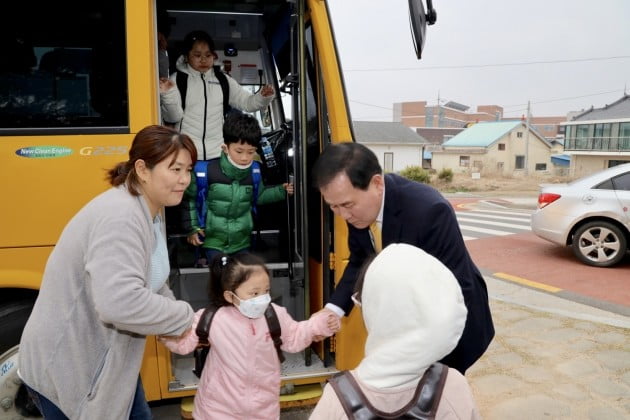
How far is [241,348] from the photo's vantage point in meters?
2.27

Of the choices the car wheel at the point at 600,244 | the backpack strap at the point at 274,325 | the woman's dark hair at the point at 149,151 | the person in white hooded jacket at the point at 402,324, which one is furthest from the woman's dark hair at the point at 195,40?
the car wheel at the point at 600,244

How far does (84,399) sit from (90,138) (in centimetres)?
126

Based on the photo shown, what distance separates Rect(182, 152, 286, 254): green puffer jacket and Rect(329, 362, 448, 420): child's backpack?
80.1 inches

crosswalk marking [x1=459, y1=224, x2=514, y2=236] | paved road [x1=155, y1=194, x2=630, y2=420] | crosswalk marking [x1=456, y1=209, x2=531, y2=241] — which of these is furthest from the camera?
crosswalk marking [x1=456, y1=209, x2=531, y2=241]

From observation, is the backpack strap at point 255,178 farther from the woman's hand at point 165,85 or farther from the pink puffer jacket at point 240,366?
the pink puffer jacket at point 240,366

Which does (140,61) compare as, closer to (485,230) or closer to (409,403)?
(409,403)

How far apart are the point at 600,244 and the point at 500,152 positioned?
142 ft

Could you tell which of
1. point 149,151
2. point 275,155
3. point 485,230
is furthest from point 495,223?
point 149,151

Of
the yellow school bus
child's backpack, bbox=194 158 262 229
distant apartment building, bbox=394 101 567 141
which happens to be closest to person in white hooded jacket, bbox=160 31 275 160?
child's backpack, bbox=194 158 262 229

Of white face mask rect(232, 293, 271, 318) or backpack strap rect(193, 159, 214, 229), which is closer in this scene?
white face mask rect(232, 293, 271, 318)

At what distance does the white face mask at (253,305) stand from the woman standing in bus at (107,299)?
0.46 meters

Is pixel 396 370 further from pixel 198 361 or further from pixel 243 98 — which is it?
pixel 243 98

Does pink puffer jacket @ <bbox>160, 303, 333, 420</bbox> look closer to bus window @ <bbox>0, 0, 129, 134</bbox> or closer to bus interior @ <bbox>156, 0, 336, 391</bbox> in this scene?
bus interior @ <bbox>156, 0, 336, 391</bbox>

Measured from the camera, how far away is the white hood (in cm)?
118
